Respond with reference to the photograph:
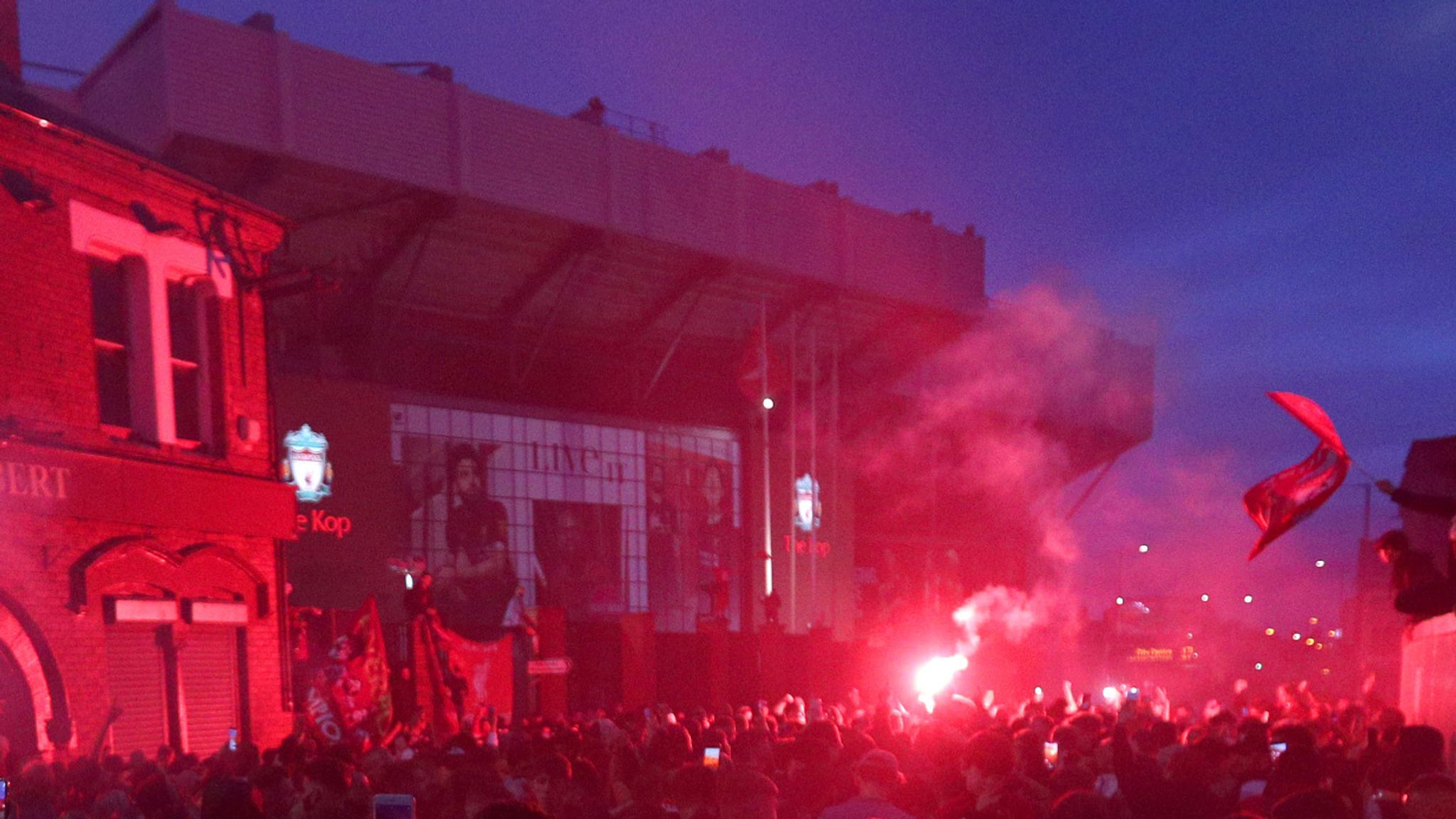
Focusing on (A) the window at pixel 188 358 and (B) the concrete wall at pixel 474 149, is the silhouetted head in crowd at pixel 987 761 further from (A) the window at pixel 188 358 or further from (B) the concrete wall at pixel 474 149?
(B) the concrete wall at pixel 474 149

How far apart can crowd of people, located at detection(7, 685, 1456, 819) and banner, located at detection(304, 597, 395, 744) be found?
2275 millimetres

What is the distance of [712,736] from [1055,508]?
51383 millimetres

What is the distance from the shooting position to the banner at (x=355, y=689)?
1517 centimetres

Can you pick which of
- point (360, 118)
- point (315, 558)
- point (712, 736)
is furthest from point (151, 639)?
point (360, 118)

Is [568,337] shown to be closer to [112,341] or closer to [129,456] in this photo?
[112,341]

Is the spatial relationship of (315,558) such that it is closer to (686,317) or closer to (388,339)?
(388,339)

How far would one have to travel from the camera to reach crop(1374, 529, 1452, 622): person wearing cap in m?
11.7

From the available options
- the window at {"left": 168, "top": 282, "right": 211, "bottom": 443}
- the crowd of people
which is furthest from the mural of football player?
the crowd of people

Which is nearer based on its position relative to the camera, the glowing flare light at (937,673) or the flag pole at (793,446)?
the glowing flare light at (937,673)

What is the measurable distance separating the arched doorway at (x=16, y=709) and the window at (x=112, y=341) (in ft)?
9.79

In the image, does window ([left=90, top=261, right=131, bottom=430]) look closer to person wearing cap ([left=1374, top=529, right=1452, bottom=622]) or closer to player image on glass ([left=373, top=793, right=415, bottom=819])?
player image on glass ([left=373, top=793, right=415, bottom=819])

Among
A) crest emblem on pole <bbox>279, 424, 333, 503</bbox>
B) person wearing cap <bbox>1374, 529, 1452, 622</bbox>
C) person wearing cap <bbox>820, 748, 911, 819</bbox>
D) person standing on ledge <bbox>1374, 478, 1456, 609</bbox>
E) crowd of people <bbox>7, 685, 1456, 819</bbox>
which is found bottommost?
crowd of people <bbox>7, 685, 1456, 819</bbox>

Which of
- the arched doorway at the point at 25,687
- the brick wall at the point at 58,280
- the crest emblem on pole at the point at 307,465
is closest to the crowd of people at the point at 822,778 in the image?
the arched doorway at the point at 25,687

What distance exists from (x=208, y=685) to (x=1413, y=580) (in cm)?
1253
